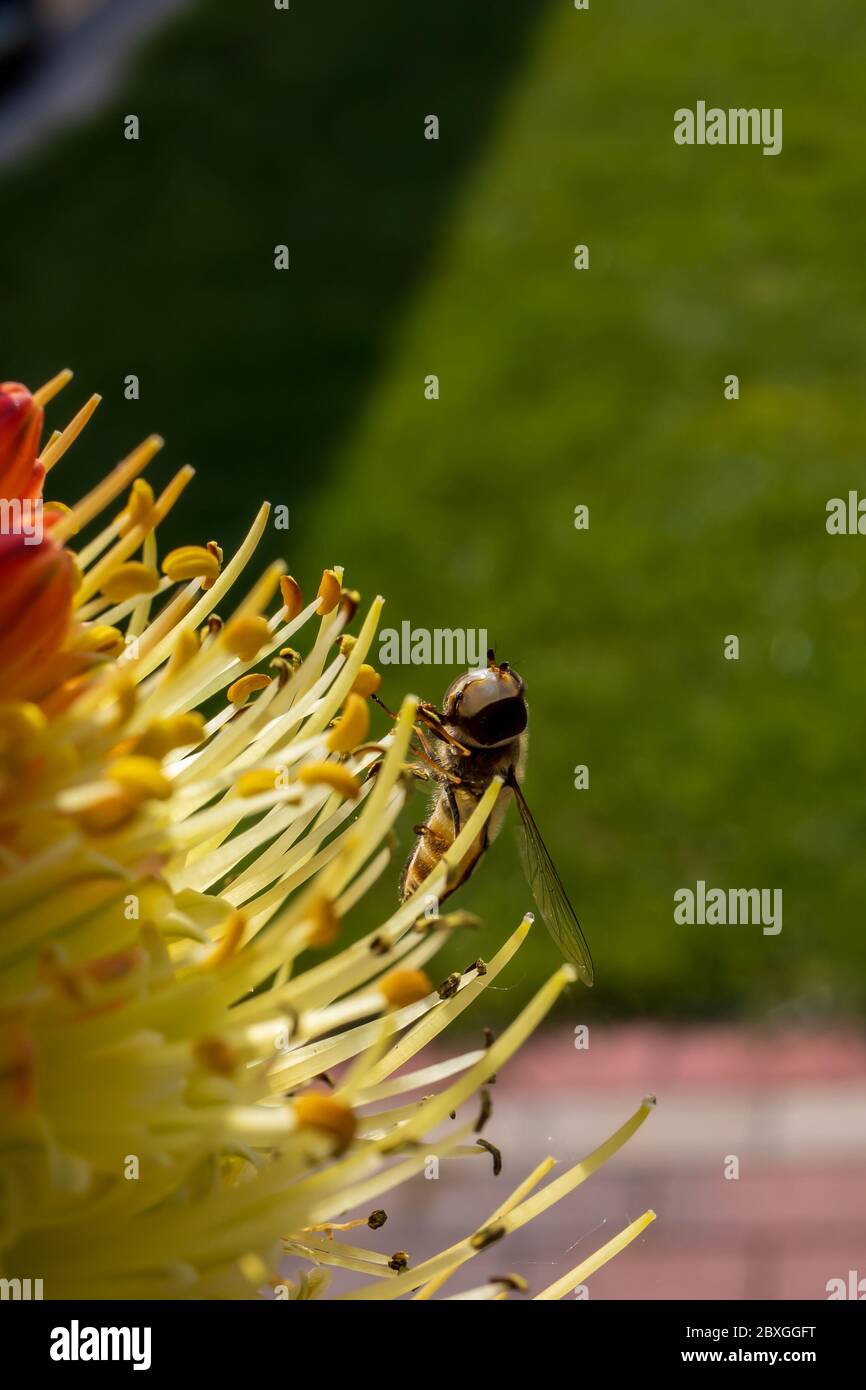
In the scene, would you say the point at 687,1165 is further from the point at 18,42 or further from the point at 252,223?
the point at 18,42

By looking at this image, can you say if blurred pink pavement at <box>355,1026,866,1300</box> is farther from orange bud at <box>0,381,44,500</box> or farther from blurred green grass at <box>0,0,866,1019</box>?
orange bud at <box>0,381,44,500</box>

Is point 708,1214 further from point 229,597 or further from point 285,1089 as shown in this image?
point 285,1089

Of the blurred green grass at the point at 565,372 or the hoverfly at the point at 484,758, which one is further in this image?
the blurred green grass at the point at 565,372

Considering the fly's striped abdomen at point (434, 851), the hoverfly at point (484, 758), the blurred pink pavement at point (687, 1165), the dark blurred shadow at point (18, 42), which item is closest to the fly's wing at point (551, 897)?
the hoverfly at point (484, 758)

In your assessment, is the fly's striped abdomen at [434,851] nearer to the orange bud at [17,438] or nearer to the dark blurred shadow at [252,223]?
the orange bud at [17,438]

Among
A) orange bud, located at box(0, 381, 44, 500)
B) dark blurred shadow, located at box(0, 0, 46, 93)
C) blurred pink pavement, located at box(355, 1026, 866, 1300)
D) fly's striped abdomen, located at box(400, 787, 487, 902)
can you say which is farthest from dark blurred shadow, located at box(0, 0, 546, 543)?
orange bud, located at box(0, 381, 44, 500)

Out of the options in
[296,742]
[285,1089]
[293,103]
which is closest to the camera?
[285,1089]

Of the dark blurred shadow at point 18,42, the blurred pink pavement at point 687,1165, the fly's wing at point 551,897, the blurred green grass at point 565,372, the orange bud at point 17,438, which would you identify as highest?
the dark blurred shadow at point 18,42

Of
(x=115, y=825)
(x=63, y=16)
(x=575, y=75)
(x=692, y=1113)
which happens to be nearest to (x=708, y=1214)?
(x=692, y=1113)

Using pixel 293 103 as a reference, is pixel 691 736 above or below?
below
